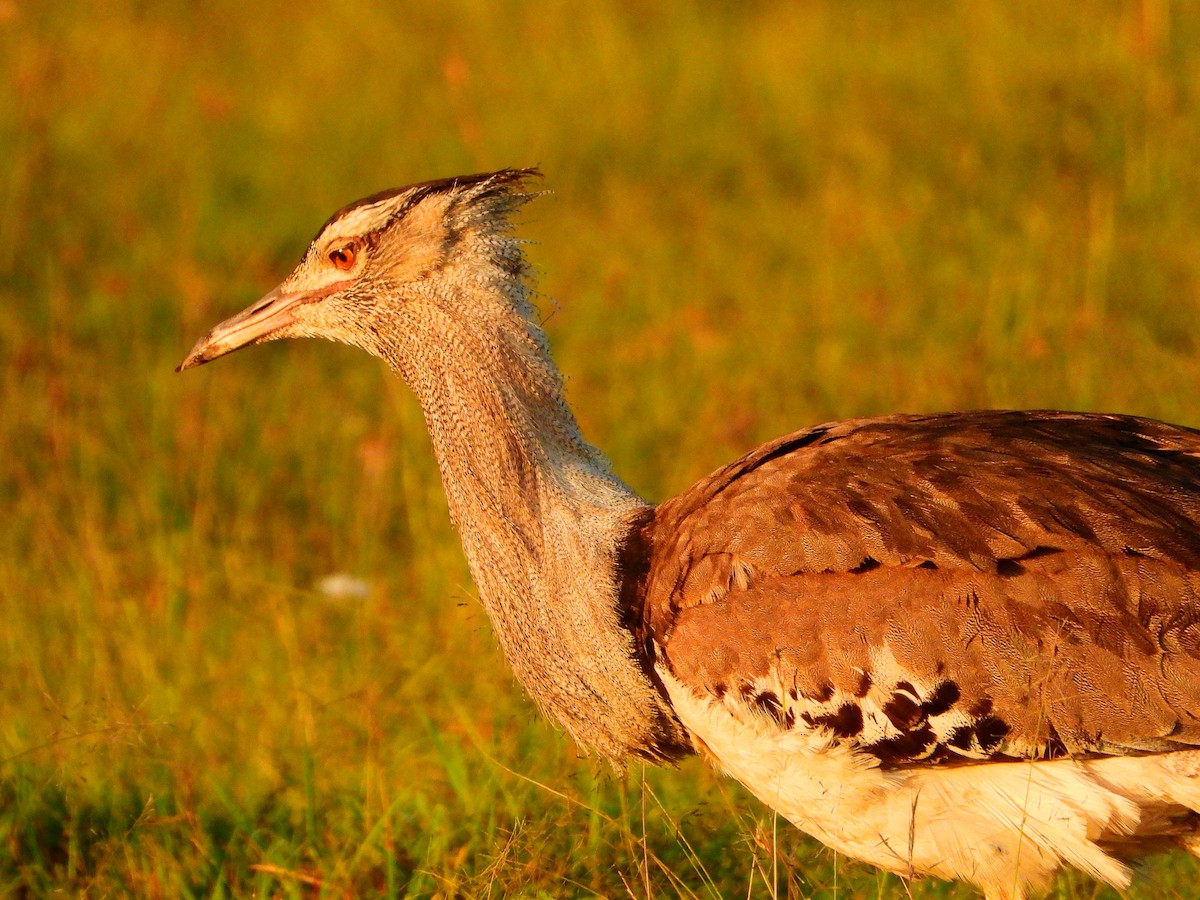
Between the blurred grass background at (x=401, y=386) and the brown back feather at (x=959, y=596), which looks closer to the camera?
the brown back feather at (x=959, y=596)

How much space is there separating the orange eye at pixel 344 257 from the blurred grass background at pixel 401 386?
2.07 ft

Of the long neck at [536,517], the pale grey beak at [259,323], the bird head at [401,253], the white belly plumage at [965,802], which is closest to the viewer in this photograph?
the white belly plumage at [965,802]

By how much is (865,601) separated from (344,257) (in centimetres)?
126

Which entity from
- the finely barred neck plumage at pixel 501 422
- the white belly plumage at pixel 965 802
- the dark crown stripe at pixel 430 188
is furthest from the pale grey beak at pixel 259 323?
the white belly plumage at pixel 965 802

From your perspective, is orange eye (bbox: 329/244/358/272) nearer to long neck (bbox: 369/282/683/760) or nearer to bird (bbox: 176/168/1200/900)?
bird (bbox: 176/168/1200/900)

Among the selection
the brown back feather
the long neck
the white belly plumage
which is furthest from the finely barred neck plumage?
the white belly plumage

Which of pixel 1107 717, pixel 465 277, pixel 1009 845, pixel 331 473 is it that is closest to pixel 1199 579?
pixel 1107 717

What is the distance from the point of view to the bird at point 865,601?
2605mm

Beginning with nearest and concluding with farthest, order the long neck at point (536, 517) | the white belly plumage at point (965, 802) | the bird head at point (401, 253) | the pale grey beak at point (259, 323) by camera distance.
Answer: the white belly plumage at point (965, 802) < the long neck at point (536, 517) < the bird head at point (401, 253) < the pale grey beak at point (259, 323)

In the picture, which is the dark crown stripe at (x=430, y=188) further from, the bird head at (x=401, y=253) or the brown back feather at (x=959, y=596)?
the brown back feather at (x=959, y=596)

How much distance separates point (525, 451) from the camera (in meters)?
3.03

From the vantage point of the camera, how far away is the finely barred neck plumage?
2.90m

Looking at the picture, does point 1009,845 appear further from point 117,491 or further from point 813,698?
point 117,491

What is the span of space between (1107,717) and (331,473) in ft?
9.59
